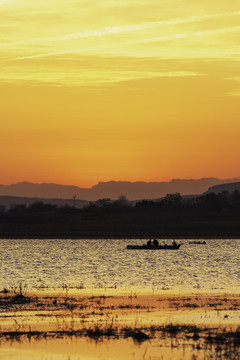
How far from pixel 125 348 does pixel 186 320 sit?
32.3 ft

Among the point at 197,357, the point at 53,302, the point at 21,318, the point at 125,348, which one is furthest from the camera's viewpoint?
the point at 53,302

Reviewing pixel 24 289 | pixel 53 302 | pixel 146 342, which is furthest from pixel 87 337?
pixel 24 289

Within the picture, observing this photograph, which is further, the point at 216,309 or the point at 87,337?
the point at 216,309

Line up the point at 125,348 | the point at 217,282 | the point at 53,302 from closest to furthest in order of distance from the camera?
the point at 125,348 → the point at 53,302 → the point at 217,282

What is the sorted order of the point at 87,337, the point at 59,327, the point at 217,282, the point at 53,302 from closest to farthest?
1. the point at 87,337
2. the point at 59,327
3. the point at 53,302
4. the point at 217,282

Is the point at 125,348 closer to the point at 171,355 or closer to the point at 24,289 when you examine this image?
the point at 171,355

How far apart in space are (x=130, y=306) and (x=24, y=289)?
2169 cm

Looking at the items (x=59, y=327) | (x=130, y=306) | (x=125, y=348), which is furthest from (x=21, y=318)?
(x=125, y=348)

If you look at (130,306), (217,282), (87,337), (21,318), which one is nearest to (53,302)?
(130,306)

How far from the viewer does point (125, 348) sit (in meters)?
36.4

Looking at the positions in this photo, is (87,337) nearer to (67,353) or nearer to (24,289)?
(67,353)

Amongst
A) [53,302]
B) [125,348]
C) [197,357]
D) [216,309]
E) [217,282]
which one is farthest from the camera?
[217,282]

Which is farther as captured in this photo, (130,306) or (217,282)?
(217,282)

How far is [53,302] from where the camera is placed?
57625 mm
